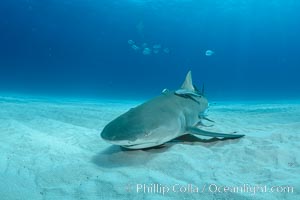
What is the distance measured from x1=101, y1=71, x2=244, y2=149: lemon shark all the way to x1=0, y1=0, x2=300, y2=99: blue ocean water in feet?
124

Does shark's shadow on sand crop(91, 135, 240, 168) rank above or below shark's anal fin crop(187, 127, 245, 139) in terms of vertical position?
below

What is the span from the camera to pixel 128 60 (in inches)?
4377

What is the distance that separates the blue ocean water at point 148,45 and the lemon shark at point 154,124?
3775 cm

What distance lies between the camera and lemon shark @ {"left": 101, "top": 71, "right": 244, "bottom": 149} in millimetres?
3285

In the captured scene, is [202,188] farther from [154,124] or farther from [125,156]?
[125,156]

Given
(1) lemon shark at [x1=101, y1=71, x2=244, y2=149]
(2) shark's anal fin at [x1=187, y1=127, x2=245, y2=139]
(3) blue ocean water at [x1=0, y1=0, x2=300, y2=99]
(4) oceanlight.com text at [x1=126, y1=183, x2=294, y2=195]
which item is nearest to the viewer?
(4) oceanlight.com text at [x1=126, y1=183, x2=294, y2=195]

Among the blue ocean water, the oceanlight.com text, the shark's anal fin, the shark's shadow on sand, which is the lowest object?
the oceanlight.com text

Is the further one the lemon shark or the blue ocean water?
the blue ocean water

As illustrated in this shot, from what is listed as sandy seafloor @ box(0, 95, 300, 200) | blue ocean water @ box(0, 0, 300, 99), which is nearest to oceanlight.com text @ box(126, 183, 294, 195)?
sandy seafloor @ box(0, 95, 300, 200)

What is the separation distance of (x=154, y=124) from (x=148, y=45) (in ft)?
353

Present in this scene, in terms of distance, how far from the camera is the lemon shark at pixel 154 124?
329 centimetres

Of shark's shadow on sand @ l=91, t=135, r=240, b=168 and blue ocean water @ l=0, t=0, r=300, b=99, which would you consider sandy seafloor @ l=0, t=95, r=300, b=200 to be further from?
blue ocean water @ l=0, t=0, r=300, b=99

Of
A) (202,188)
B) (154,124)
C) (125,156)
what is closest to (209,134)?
(154,124)

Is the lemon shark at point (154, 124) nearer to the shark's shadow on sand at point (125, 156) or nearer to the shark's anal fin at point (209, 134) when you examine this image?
the shark's anal fin at point (209, 134)
